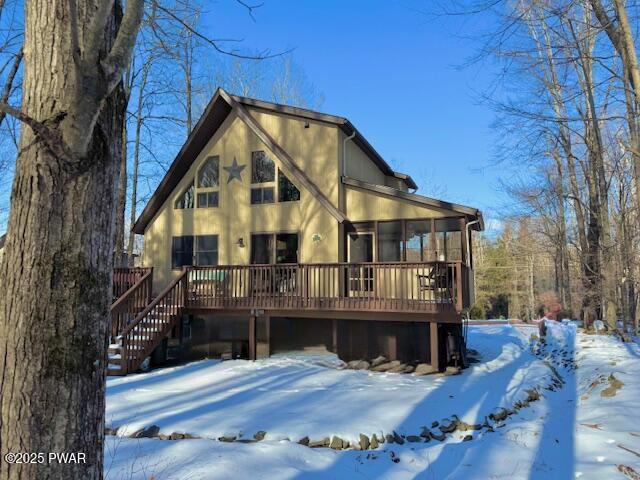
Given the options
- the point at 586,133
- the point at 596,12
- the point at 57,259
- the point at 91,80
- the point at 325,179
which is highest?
the point at 586,133

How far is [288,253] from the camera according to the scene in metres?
13.8

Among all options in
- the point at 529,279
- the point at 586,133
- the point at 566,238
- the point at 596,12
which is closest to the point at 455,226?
the point at 596,12

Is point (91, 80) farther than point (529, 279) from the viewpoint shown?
No

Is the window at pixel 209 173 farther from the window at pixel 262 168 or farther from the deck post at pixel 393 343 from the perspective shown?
the deck post at pixel 393 343

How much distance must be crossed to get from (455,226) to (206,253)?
26.2ft

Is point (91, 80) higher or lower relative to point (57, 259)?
higher

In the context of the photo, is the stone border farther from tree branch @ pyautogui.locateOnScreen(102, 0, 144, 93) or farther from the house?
tree branch @ pyautogui.locateOnScreen(102, 0, 144, 93)

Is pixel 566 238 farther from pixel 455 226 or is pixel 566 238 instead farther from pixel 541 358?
pixel 455 226

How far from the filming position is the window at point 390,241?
44.0 ft

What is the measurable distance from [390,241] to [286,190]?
142 inches

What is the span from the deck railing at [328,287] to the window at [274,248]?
103 centimetres

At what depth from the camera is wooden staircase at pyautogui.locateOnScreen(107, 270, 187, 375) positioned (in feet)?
34.2

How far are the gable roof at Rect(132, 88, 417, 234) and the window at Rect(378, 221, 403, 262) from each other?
4.76ft

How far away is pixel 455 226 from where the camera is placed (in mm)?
13211
